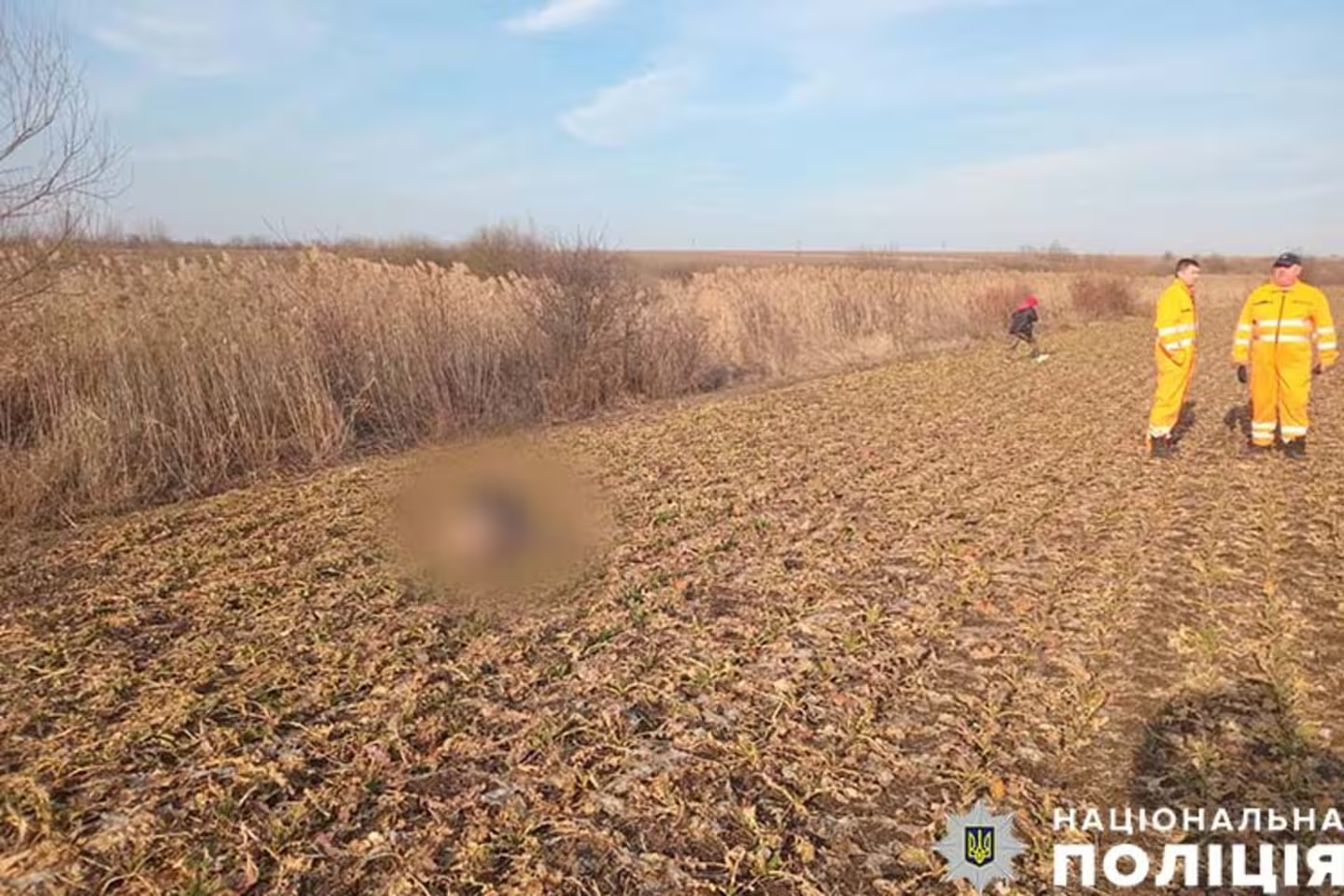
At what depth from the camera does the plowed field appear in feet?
9.23

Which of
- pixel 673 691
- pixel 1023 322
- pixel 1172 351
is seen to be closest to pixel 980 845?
pixel 673 691

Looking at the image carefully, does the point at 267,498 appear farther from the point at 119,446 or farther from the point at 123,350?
the point at 123,350

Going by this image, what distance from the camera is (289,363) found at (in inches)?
382

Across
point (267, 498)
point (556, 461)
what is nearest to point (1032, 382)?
point (556, 461)

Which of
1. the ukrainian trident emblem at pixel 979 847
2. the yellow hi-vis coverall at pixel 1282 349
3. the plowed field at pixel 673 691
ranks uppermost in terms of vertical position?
the yellow hi-vis coverall at pixel 1282 349

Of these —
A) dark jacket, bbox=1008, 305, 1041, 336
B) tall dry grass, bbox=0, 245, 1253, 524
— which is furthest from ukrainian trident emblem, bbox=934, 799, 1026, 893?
dark jacket, bbox=1008, 305, 1041, 336

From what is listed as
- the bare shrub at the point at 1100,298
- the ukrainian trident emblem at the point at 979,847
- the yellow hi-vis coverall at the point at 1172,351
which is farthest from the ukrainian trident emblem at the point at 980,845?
the bare shrub at the point at 1100,298

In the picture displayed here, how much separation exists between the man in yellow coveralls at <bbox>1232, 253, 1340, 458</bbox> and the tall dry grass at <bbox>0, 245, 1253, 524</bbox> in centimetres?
917

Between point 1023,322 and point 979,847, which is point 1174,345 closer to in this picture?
point 979,847

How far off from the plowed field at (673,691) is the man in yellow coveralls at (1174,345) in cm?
119

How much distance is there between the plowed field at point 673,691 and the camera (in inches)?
111

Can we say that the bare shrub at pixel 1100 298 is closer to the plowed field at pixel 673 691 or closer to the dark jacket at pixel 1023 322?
the dark jacket at pixel 1023 322

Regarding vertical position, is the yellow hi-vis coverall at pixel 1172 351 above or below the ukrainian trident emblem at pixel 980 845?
above

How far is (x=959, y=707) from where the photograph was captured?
3.66 m
